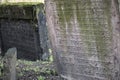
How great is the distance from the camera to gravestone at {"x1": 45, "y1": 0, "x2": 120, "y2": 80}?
A: 4.43m

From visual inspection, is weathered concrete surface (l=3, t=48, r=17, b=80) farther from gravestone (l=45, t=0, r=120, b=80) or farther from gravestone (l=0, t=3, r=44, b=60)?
gravestone (l=0, t=3, r=44, b=60)

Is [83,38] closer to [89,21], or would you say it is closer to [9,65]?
[89,21]

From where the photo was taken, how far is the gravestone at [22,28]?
778 cm

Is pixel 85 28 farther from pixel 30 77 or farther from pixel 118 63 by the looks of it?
pixel 30 77

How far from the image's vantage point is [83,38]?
15.4 ft

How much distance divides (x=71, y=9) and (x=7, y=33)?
446 centimetres

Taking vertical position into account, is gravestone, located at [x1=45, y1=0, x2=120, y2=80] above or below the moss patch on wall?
below

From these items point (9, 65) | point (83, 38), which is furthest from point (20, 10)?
point (83, 38)

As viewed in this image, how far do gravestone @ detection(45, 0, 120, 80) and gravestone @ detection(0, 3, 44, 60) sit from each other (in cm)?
267

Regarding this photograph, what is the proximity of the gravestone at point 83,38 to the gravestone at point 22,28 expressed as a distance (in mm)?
2670

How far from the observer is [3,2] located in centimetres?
928

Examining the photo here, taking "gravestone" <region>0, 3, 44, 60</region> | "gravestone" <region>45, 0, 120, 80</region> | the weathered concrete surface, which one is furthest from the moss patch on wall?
the weathered concrete surface

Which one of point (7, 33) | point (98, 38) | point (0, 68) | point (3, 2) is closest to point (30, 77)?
point (0, 68)

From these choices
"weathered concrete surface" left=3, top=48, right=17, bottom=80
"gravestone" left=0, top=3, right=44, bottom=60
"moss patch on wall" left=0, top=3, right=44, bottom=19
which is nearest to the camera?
"weathered concrete surface" left=3, top=48, right=17, bottom=80
